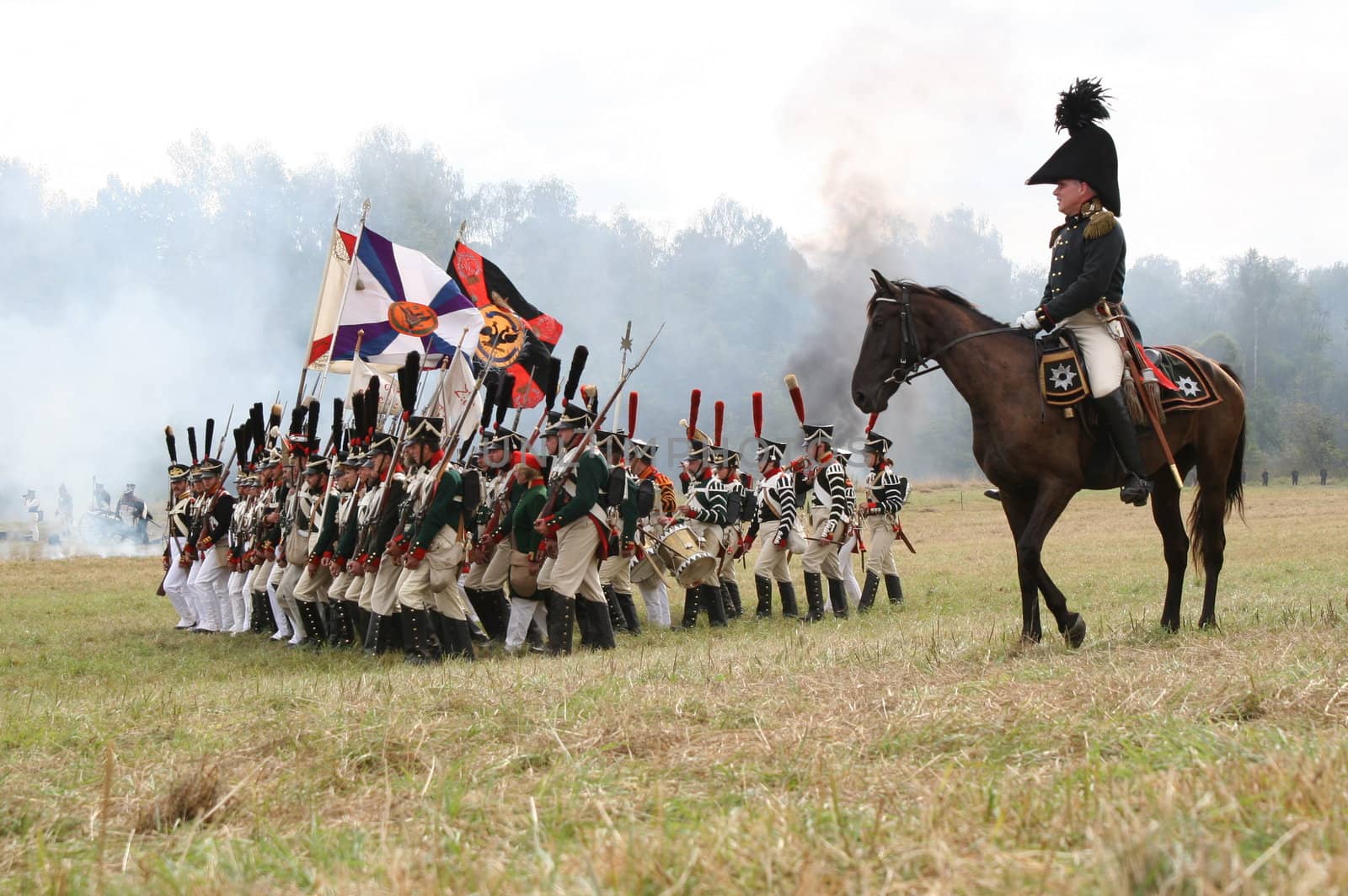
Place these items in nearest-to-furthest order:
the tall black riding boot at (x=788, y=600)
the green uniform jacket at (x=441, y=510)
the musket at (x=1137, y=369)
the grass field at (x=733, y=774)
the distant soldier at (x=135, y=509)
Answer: the grass field at (x=733, y=774) → the musket at (x=1137, y=369) → the green uniform jacket at (x=441, y=510) → the tall black riding boot at (x=788, y=600) → the distant soldier at (x=135, y=509)

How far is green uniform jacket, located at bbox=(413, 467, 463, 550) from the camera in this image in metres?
10.1

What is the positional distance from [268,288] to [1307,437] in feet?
155

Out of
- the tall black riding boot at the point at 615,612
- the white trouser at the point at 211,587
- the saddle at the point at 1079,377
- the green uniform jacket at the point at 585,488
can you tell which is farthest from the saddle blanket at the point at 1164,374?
the white trouser at the point at 211,587

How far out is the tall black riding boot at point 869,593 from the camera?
14258 millimetres

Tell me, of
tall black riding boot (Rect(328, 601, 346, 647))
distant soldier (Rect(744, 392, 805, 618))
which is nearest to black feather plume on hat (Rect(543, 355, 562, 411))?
distant soldier (Rect(744, 392, 805, 618))

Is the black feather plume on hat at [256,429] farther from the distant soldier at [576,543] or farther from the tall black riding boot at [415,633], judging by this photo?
the distant soldier at [576,543]

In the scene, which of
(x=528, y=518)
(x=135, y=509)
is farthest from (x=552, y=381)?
(x=135, y=509)

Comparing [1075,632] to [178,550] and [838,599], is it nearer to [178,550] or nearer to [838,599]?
[838,599]

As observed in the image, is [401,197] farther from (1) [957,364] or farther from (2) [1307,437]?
(1) [957,364]

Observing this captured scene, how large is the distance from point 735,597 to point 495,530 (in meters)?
4.30

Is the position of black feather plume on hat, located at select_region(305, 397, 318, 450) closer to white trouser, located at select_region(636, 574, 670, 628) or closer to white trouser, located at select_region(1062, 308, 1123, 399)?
white trouser, located at select_region(636, 574, 670, 628)

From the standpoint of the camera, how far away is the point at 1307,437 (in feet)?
194

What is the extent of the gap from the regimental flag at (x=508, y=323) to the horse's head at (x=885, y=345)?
8.01 metres

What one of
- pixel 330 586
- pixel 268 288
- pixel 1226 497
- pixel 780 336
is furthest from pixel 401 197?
pixel 1226 497
